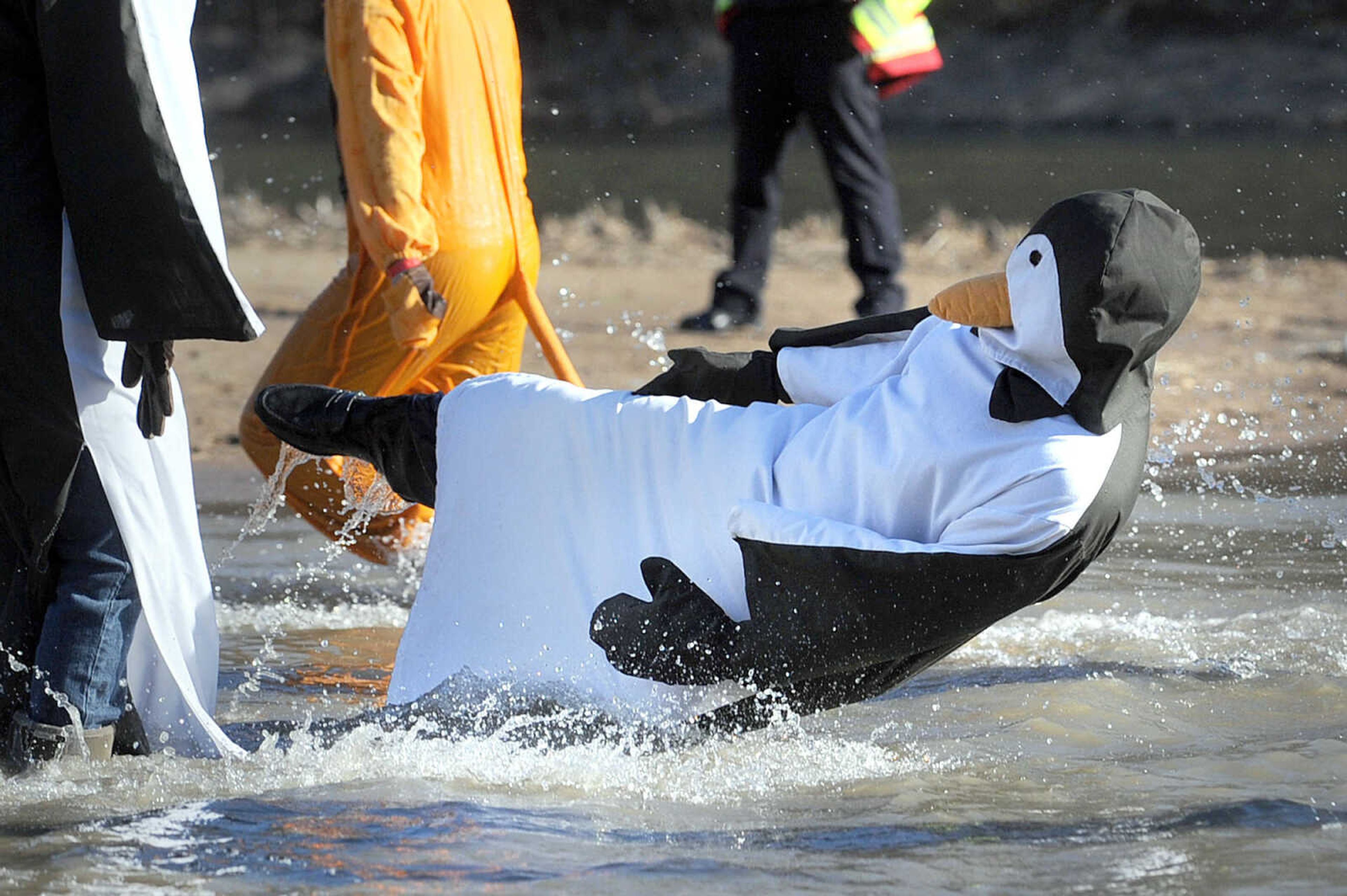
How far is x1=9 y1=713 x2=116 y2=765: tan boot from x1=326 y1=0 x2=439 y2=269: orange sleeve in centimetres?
155

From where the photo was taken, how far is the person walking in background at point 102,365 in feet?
9.85

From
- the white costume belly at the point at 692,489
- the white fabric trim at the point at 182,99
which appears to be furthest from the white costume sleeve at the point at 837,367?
the white fabric trim at the point at 182,99

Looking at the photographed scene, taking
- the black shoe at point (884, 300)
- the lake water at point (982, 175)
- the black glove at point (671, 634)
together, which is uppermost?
the lake water at point (982, 175)

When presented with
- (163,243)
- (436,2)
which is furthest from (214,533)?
(163,243)

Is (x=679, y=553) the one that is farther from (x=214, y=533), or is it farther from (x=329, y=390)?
(x=214, y=533)

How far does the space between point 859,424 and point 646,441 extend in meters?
0.40

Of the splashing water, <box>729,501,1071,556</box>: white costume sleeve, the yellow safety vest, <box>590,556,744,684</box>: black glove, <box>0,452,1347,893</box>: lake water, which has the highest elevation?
the yellow safety vest

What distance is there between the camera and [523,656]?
11.1ft

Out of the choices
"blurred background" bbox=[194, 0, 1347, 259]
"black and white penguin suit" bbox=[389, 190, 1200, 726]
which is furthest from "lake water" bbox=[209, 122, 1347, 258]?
"black and white penguin suit" bbox=[389, 190, 1200, 726]

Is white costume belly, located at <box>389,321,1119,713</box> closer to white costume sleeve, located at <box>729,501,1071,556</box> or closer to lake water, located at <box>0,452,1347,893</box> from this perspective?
white costume sleeve, located at <box>729,501,1071,556</box>

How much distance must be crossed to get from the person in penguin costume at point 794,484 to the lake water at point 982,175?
8.68 metres

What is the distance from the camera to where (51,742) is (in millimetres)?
3238

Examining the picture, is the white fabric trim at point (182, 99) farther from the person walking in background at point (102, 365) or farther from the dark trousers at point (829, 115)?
the dark trousers at point (829, 115)

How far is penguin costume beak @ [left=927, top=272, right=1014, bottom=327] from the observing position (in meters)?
3.07
